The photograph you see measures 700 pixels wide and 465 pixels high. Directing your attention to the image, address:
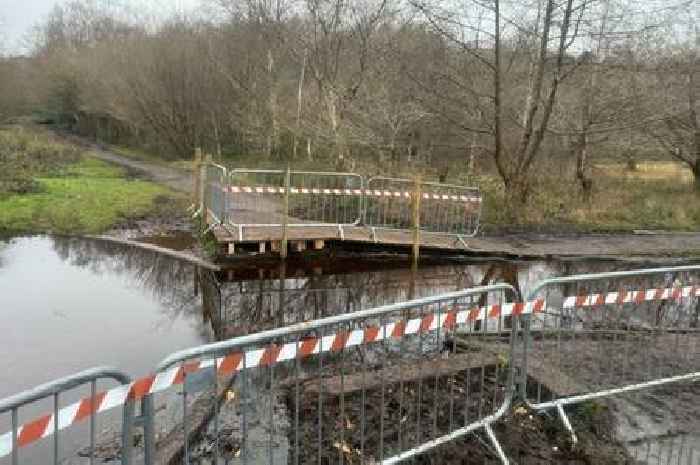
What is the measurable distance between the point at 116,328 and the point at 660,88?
650 inches

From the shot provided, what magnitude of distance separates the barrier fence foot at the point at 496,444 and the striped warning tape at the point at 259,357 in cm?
96

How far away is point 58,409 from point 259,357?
49.8 inches

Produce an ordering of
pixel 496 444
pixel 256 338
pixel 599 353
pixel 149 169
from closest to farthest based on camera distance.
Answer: pixel 256 338 → pixel 496 444 → pixel 599 353 → pixel 149 169

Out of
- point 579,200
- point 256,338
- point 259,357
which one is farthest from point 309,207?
point 256,338

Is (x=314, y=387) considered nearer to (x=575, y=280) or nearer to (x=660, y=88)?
(x=575, y=280)

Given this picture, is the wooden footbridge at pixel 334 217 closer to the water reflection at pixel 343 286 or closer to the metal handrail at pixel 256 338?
the water reflection at pixel 343 286

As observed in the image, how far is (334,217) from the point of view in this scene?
1577cm

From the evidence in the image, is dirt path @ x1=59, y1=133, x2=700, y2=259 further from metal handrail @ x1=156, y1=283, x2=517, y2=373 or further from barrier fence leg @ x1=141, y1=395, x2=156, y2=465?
barrier fence leg @ x1=141, y1=395, x2=156, y2=465

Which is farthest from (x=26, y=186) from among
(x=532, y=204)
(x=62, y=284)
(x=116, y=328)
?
(x=532, y=204)

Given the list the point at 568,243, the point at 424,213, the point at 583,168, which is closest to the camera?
the point at 424,213

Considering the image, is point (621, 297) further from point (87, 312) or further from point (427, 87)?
point (427, 87)

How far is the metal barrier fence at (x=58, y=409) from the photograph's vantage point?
297 centimetres

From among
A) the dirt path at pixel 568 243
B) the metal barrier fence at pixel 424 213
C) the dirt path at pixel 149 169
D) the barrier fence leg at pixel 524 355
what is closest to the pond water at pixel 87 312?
the dirt path at pixel 568 243

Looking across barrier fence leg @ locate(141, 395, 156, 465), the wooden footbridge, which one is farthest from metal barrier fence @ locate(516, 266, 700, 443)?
the wooden footbridge
